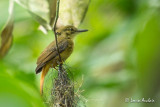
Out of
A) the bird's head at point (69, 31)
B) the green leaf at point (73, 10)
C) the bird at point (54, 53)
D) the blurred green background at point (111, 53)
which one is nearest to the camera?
the green leaf at point (73, 10)

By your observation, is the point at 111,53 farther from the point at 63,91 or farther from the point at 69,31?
the point at 63,91

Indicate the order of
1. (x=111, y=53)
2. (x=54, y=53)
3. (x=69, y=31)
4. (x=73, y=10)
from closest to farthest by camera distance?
(x=73, y=10)
(x=54, y=53)
(x=111, y=53)
(x=69, y=31)

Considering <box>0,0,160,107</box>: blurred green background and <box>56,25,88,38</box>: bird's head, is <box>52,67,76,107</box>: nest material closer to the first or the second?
<box>0,0,160,107</box>: blurred green background

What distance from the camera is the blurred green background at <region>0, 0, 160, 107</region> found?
2303 mm

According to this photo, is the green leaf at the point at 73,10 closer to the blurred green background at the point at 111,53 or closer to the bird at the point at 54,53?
the blurred green background at the point at 111,53

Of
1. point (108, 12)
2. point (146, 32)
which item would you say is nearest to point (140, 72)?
point (146, 32)

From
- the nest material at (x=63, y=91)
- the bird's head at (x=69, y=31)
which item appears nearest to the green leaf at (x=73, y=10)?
the nest material at (x=63, y=91)

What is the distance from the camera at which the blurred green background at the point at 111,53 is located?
7.55 ft

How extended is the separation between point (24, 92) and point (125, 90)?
7.05ft

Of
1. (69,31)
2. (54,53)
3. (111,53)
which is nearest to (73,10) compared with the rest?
(54,53)

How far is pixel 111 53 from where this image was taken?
315cm

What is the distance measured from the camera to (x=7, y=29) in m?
2.04

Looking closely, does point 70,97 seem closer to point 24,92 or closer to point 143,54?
point 143,54

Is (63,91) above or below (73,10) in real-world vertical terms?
below
